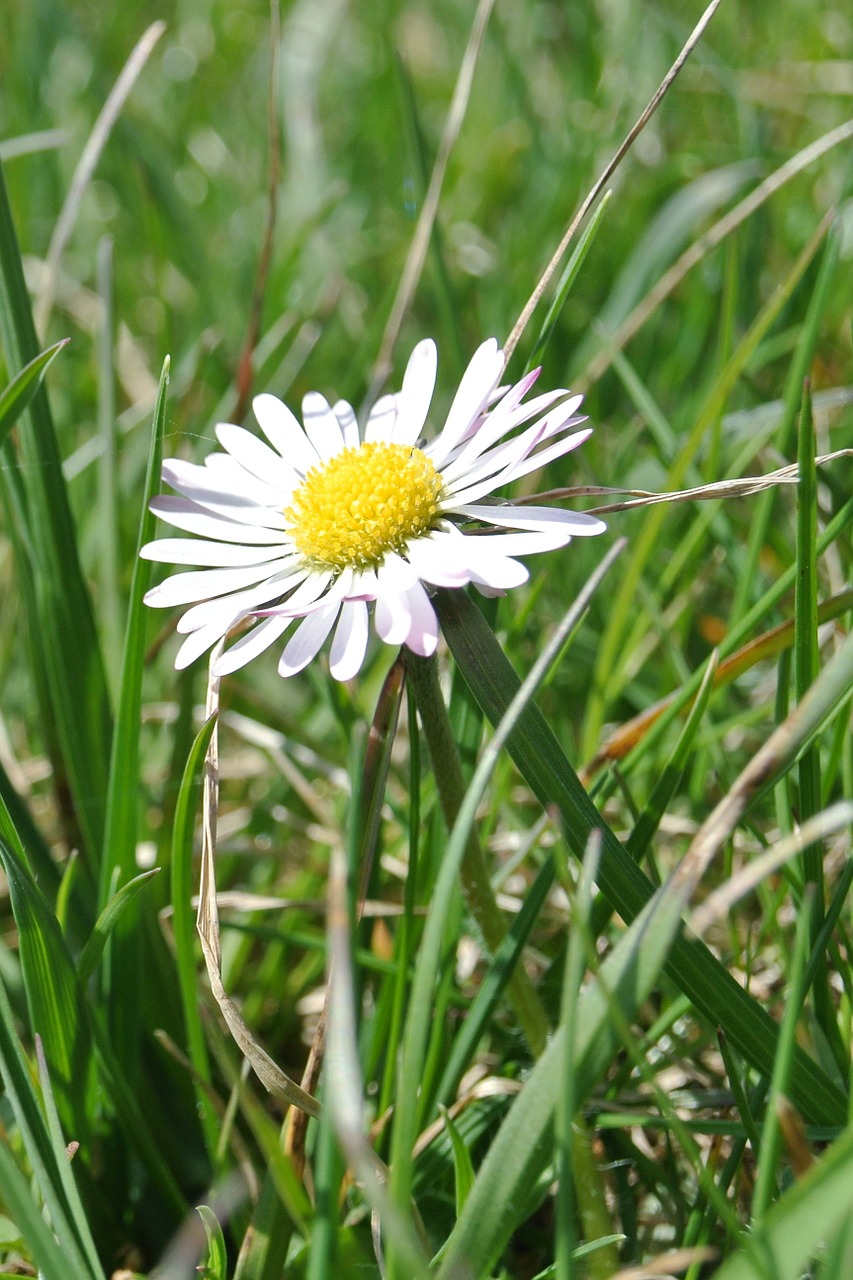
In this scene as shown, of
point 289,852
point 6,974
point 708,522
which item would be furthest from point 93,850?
point 708,522

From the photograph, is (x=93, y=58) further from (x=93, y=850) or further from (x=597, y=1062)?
(x=597, y=1062)

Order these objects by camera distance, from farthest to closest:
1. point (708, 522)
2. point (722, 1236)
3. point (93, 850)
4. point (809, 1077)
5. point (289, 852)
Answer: point (289, 852)
point (708, 522)
point (93, 850)
point (722, 1236)
point (809, 1077)

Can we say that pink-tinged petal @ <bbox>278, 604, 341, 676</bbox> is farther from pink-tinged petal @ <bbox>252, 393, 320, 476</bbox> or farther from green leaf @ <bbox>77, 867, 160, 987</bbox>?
pink-tinged petal @ <bbox>252, 393, 320, 476</bbox>

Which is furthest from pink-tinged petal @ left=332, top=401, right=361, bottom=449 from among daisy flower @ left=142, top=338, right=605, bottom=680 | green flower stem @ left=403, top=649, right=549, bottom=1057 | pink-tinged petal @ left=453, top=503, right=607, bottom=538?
green flower stem @ left=403, top=649, right=549, bottom=1057

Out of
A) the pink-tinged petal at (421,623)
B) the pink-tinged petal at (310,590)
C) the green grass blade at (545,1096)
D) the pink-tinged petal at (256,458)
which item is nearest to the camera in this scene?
the green grass blade at (545,1096)

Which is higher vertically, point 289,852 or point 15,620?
point 15,620

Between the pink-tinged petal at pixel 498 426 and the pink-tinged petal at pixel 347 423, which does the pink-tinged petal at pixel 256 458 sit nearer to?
the pink-tinged petal at pixel 347 423

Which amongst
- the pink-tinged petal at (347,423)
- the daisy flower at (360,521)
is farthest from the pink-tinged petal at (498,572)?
the pink-tinged petal at (347,423)
